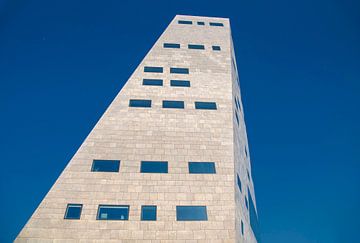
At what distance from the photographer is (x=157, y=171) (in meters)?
31.0

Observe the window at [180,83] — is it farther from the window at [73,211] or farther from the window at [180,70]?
the window at [73,211]

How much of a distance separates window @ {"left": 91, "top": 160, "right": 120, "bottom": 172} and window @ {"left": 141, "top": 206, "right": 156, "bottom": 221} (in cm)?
544

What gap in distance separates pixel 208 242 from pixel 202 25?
1595 inches

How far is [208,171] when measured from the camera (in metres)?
31.6

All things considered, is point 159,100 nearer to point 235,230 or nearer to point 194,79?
point 194,79

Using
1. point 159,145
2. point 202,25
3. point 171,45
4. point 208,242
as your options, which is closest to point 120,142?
point 159,145

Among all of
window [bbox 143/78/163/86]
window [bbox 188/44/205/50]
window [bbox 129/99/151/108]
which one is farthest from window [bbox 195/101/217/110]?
window [bbox 188/44/205/50]

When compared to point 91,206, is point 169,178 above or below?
above

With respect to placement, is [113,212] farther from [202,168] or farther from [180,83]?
[180,83]

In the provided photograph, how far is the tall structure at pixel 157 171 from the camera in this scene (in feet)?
87.5

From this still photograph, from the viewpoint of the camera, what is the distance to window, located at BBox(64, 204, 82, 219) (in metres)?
27.0

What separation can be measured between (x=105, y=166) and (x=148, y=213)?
7.20 m

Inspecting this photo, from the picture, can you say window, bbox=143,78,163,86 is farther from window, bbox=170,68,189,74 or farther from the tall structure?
A: window, bbox=170,68,189,74

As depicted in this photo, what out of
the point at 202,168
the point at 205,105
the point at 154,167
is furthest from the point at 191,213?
the point at 205,105
